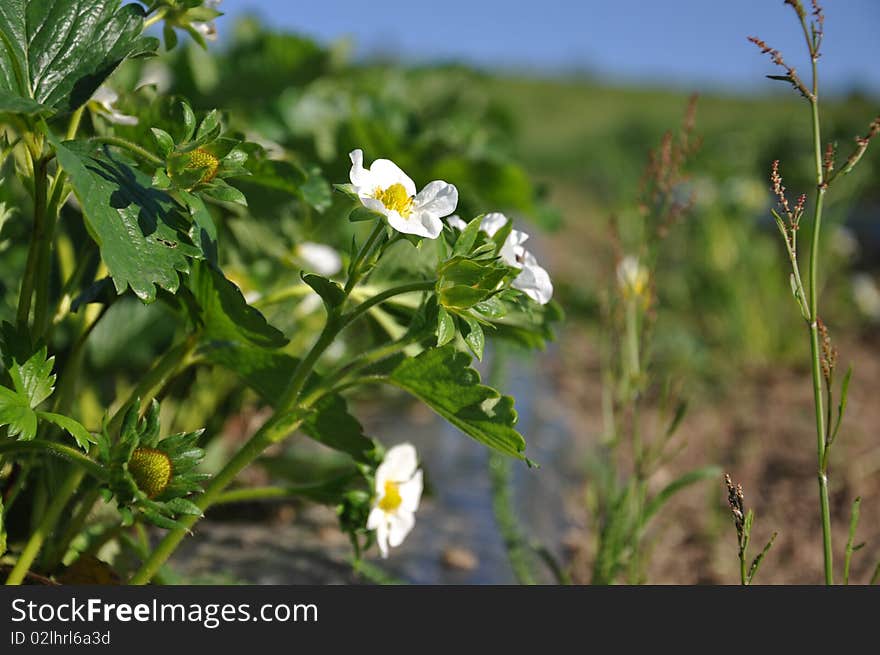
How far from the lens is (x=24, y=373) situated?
0.79m

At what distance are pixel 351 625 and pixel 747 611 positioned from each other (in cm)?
37

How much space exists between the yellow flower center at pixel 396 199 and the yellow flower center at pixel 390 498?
14.2 inches

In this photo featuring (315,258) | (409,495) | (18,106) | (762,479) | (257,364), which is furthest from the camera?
(762,479)

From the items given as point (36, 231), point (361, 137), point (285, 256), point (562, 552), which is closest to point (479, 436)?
point (36, 231)

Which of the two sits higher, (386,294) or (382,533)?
(386,294)

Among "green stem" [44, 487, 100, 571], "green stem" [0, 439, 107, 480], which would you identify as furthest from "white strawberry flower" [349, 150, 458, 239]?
"green stem" [44, 487, 100, 571]

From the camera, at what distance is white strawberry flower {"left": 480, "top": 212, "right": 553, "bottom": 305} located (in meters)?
0.86

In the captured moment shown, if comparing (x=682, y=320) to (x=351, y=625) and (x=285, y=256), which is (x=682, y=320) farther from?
(x=351, y=625)

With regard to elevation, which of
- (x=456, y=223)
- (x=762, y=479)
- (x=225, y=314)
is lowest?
(x=762, y=479)

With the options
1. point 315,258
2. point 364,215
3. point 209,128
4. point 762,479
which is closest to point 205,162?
point 209,128

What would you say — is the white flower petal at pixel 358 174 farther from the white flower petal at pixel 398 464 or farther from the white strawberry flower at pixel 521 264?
the white flower petal at pixel 398 464

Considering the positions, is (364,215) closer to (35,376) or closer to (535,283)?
(535,283)

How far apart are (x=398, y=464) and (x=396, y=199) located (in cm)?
36

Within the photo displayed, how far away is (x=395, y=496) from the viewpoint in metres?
1.04
